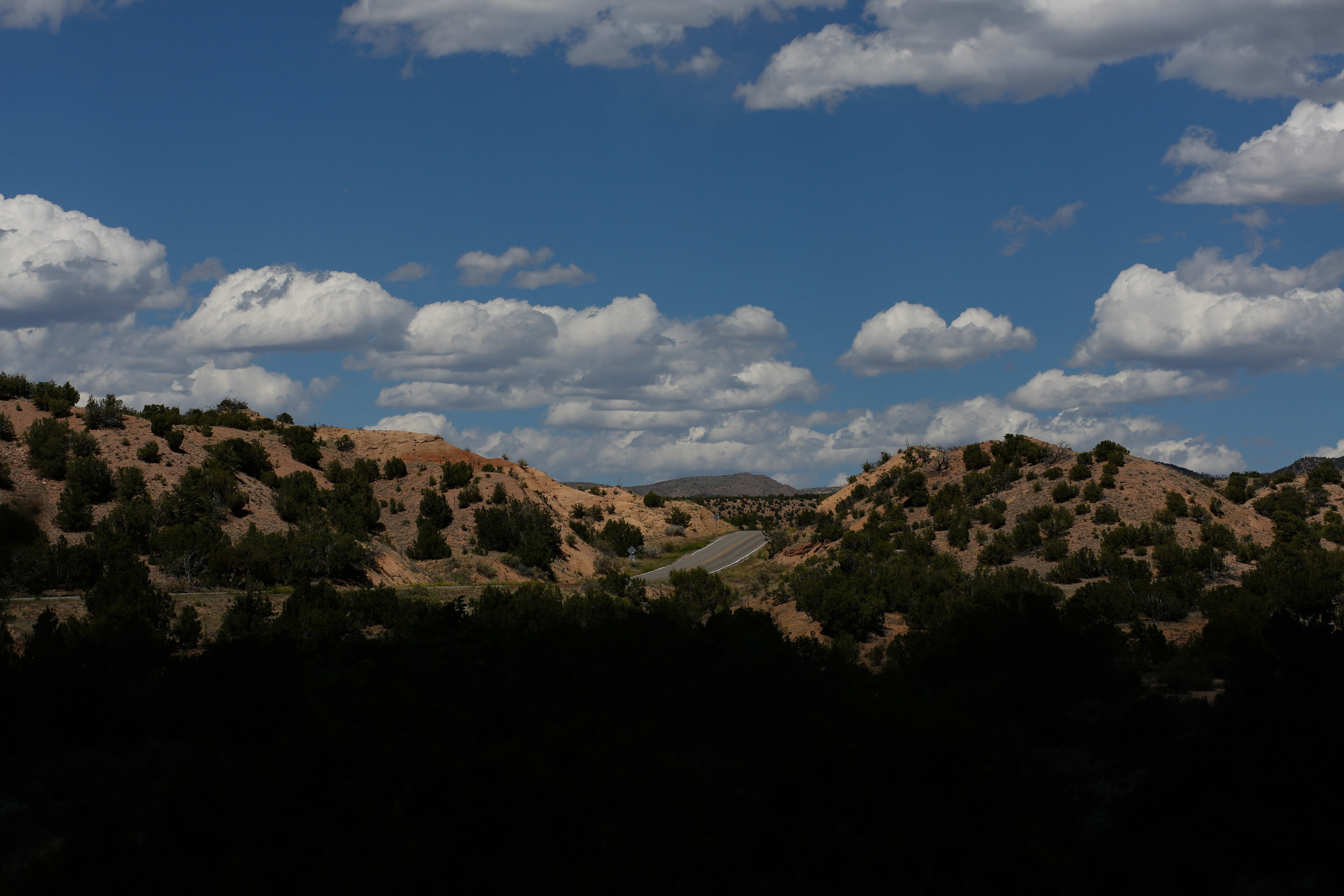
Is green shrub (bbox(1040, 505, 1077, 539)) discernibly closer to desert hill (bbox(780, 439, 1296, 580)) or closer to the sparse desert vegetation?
desert hill (bbox(780, 439, 1296, 580))

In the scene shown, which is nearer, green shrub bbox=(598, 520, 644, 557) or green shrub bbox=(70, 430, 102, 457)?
green shrub bbox=(70, 430, 102, 457)

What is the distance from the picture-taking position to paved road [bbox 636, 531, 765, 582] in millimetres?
57484

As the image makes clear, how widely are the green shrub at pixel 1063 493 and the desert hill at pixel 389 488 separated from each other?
28.0 meters

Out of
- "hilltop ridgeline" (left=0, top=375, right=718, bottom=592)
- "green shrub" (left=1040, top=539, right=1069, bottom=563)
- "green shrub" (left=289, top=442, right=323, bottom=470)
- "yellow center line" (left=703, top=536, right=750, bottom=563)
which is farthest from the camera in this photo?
"yellow center line" (left=703, top=536, right=750, bottom=563)

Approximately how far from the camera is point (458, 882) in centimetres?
812

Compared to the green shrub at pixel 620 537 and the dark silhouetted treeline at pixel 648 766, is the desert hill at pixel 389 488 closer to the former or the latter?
the green shrub at pixel 620 537

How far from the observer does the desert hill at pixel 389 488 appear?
43469 mm

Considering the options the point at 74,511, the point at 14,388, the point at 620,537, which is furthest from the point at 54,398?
the point at 620,537

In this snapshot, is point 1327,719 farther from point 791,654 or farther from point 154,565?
point 154,565

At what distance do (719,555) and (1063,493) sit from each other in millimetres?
26932

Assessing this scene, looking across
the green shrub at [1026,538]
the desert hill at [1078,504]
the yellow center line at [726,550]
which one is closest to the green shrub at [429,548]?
the yellow center line at [726,550]

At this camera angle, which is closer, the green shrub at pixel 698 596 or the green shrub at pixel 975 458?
the green shrub at pixel 698 596

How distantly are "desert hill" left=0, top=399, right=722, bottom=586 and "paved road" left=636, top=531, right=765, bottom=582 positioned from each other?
16.8 ft

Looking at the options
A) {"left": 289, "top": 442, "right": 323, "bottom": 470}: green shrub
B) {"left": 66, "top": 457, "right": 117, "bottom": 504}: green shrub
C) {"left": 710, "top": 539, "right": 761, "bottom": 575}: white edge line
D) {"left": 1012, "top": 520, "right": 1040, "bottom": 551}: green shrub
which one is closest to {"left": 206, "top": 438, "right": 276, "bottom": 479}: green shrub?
{"left": 289, "top": 442, "right": 323, "bottom": 470}: green shrub
